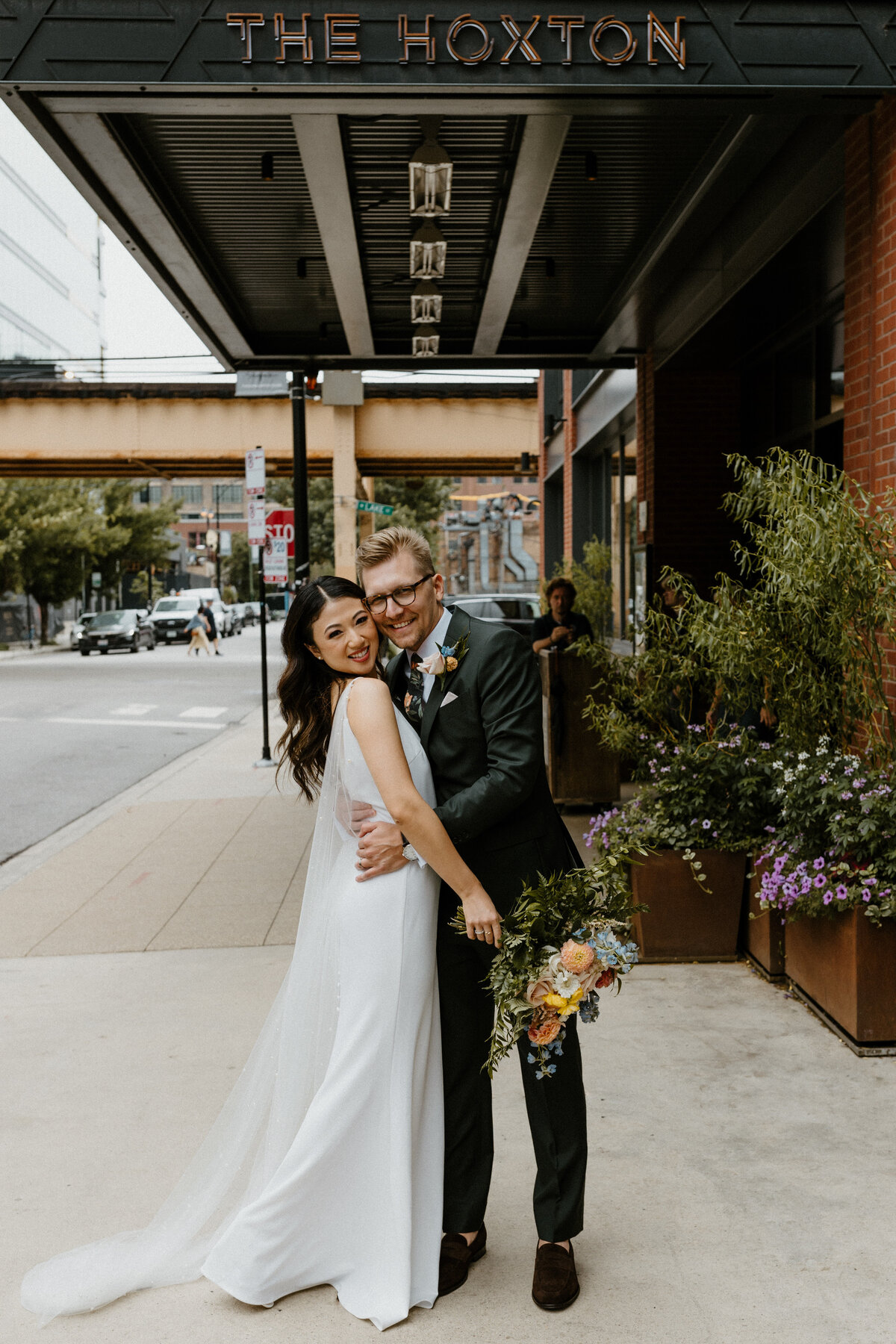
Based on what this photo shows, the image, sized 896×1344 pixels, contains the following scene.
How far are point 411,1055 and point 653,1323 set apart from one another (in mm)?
858

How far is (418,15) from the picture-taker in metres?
5.21

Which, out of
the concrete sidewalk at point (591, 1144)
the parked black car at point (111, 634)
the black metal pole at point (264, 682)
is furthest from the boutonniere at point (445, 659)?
the parked black car at point (111, 634)

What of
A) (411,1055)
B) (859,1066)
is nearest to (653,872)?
(859,1066)

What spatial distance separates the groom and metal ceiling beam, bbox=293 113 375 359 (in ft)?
13.1

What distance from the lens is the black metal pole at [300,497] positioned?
45.5ft

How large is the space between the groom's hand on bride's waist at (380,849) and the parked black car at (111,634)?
3666 cm

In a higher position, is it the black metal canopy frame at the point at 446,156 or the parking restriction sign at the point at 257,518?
the black metal canopy frame at the point at 446,156

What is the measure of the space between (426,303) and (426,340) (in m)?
1.15

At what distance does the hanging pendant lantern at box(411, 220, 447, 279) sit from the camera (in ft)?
26.2

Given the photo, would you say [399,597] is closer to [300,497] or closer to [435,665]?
[435,665]

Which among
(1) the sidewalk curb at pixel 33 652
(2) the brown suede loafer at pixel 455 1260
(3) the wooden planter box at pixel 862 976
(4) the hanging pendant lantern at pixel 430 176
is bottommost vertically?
(2) the brown suede loafer at pixel 455 1260

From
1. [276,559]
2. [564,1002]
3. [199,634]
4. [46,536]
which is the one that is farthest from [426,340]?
[46,536]

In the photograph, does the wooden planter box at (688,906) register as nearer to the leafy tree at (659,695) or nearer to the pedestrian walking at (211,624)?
the leafy tree at (659,695)

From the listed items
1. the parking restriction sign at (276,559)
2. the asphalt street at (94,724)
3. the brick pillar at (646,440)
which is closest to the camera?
the asphalt street at (94,724)
